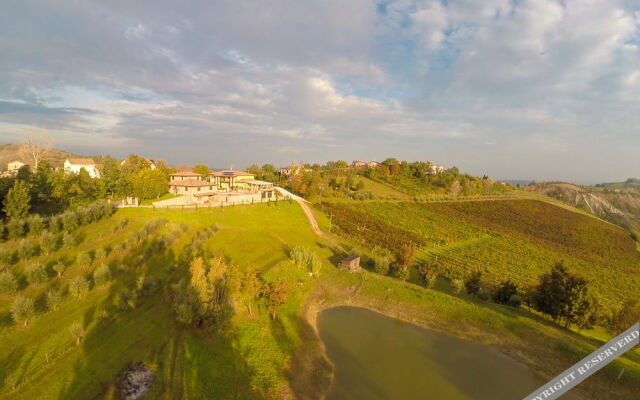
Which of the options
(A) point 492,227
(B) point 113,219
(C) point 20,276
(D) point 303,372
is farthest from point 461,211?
(C) point 20,276

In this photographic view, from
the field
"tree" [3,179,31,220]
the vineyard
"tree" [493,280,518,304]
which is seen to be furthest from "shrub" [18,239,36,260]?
"tree" [493,280,518,304]

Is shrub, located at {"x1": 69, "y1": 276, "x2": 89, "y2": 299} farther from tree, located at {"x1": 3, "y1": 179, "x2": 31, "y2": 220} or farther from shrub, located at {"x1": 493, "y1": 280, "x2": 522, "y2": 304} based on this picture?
shrub, located at {"x1": 493, "y1": 280, "x2": 522, "y2": 304}

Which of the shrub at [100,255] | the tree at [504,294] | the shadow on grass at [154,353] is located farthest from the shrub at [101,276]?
the tree at [504,294]

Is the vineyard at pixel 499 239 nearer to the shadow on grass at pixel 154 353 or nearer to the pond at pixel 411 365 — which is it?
the pond at pixel 411 365

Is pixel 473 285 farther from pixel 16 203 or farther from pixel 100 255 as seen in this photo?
pixel 16 203

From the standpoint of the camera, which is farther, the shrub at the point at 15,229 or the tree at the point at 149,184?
the tree at the point at 149,184
